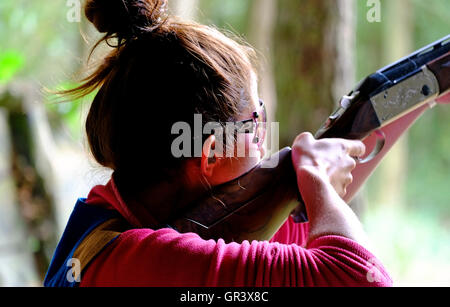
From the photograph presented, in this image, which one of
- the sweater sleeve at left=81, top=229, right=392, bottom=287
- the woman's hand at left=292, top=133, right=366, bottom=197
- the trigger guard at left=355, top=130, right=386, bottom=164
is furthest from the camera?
the trigger guard at left=355, top=130, right=386, bottom=164

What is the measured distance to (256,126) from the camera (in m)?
1.08

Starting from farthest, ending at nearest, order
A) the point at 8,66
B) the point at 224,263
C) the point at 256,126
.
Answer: the point at 8,66
the point at 256,126
the point at 224,263

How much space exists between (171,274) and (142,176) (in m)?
0.24

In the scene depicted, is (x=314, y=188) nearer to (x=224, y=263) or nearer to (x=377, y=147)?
(x=224, y=263)

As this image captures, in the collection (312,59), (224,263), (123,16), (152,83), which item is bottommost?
(224,263)

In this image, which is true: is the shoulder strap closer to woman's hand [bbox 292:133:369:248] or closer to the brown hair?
the brown hair

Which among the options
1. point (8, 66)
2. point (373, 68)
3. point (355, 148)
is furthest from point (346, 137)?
point (373, 68)

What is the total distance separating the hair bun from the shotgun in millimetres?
384

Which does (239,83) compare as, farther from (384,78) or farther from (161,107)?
(384,78)

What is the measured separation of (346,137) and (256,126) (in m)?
0.33

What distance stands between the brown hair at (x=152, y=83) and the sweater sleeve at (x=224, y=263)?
17 centimetres

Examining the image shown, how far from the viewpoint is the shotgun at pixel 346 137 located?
1.04 metres

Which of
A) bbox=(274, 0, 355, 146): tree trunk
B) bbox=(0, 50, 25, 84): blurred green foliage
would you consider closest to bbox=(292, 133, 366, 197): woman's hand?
bbox=(274, 0, 355, 146): tree trunk

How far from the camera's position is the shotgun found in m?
1.04
